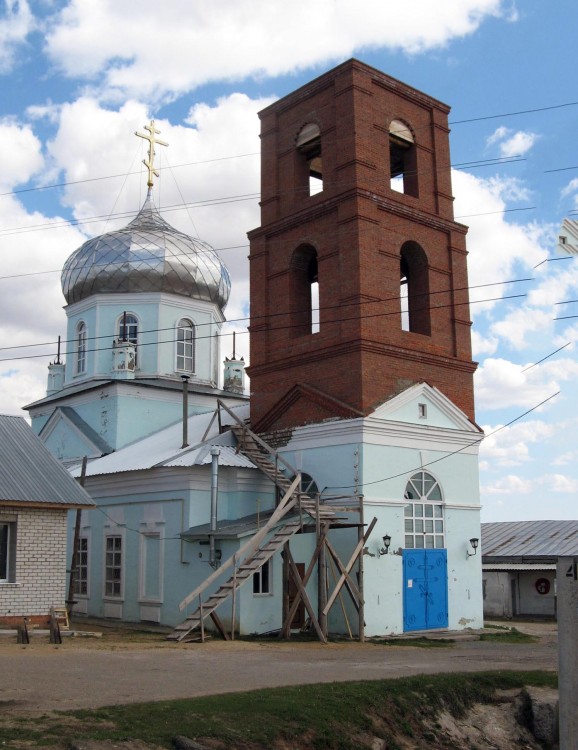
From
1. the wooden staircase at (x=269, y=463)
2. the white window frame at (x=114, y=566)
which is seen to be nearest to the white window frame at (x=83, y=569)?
the white window frame at (x=114, y=566)

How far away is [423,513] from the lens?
20328 mm

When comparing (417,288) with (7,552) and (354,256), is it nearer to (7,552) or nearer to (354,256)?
(354,256)

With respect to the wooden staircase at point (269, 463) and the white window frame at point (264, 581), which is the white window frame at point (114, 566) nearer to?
the wooden staircase at point (269, 463)

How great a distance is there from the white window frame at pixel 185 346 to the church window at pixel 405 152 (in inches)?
346

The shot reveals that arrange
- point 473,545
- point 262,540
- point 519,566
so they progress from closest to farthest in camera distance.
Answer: point 262,540 → point 473,545 → point 519,566

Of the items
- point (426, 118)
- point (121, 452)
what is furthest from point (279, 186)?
point (121, 452)

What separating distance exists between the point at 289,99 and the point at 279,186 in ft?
7.19

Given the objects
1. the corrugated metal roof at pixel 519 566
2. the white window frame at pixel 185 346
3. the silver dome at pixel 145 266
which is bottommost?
the corrugated metal roof at pixel 519 566

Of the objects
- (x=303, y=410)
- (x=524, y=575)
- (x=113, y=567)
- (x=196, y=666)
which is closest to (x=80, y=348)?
(x=113, y=567)

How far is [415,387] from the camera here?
20.4 m

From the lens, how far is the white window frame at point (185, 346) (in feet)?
93.5

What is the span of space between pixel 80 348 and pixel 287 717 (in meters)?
21.5

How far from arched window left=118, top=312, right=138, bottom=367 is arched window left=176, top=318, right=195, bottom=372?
133 centimetres

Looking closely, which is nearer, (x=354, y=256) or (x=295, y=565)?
(x=295, y=565)
